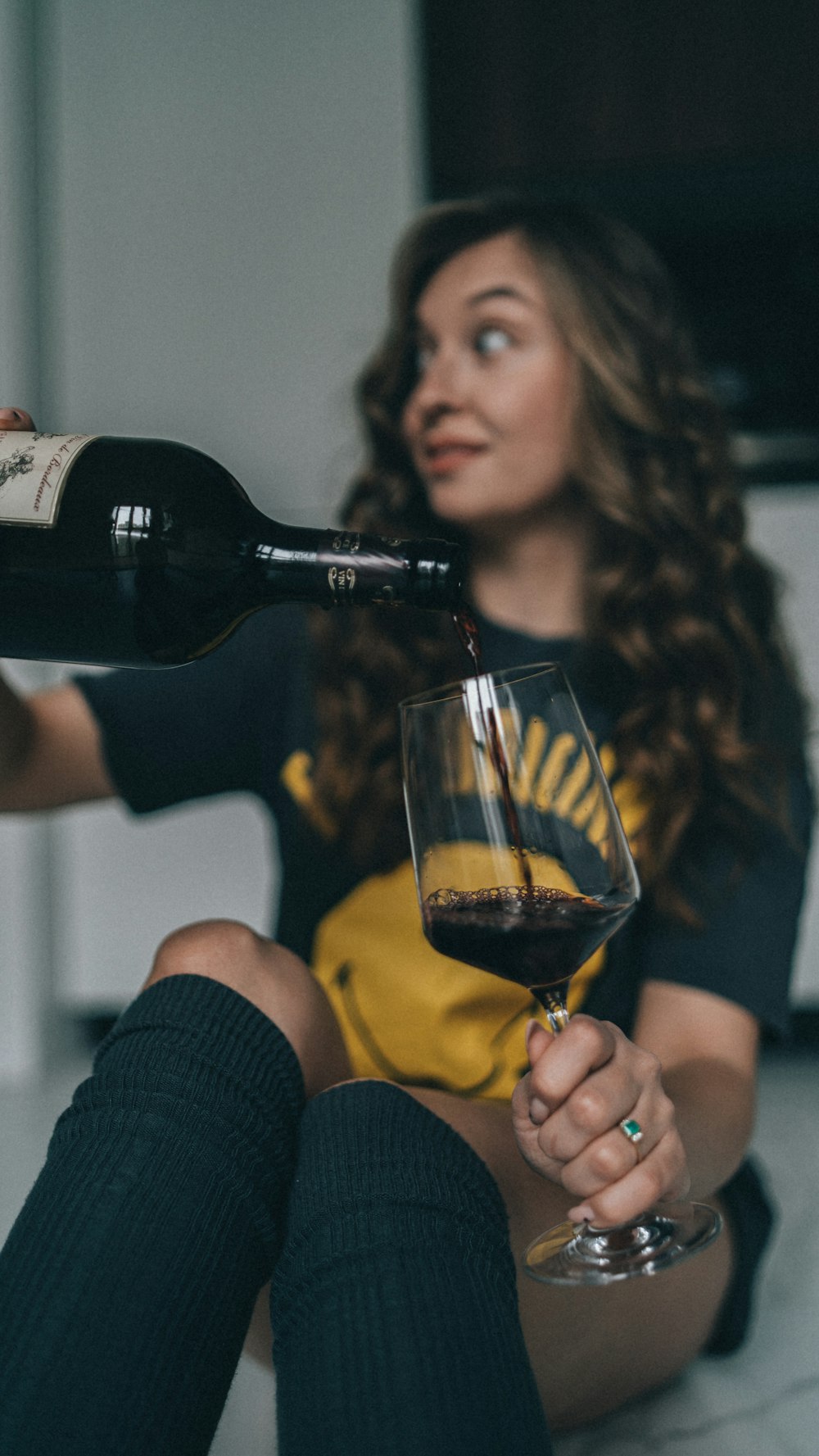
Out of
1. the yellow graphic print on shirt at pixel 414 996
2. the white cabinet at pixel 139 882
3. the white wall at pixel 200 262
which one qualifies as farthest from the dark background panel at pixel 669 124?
the yellow graphic print on shirt at pixel 414 996

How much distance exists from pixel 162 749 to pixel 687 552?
508mm

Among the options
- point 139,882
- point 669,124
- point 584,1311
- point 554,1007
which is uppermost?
point 669,124

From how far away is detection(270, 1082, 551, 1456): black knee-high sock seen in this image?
448 millimetres

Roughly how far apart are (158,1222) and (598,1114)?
204 mm

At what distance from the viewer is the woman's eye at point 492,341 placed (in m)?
1.00

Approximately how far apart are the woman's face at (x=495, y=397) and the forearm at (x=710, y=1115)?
50 cm

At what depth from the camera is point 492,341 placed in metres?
1.00

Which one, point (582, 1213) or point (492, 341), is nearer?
point (582, 1213)

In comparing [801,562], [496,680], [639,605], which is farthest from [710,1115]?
[801,562]

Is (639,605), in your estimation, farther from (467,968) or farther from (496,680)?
(496,680)

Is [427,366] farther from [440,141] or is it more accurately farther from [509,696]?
[440,141]

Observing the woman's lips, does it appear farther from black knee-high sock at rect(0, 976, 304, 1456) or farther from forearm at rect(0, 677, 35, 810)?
black knee-high sock at rect(0, 976, 304, 1456)

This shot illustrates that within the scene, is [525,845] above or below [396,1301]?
above

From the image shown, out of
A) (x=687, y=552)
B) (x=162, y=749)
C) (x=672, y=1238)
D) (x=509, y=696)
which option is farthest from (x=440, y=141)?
(x=672, y=1238)
